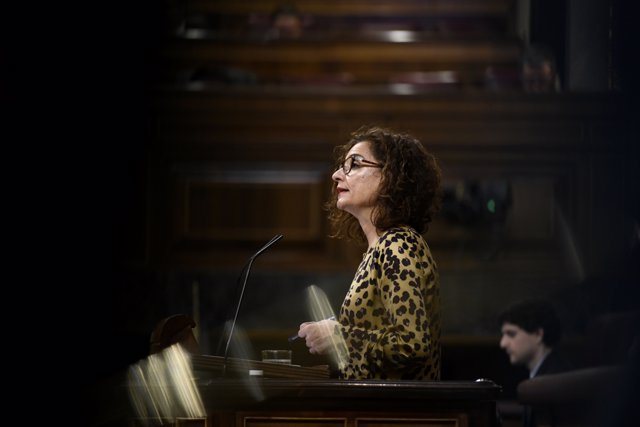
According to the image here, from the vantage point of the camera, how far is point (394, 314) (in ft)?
7.55

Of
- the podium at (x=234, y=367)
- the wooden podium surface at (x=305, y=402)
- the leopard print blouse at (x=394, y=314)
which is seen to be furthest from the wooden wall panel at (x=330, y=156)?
the wooden podium surface at (x=305, y=402)

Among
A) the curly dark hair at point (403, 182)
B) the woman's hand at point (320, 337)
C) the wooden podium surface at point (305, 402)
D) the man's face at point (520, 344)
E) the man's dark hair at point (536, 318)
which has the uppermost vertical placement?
the curly dark hair at point (403, 182)

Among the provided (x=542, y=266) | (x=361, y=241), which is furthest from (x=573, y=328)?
(x=361, y=241)

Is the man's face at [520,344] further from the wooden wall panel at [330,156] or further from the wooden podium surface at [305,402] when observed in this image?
the wooden podium surface at [305,402]

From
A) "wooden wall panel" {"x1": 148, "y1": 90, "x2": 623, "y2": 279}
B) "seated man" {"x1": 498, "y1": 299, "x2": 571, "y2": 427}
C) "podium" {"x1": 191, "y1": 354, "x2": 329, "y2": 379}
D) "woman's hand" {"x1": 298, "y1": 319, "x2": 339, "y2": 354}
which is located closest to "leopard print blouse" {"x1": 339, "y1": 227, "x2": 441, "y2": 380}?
"woman's hand" {"x1": 298, "y1": 319, "x2": 339, "y2": 354}

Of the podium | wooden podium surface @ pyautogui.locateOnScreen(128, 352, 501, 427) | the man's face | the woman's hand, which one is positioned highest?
the woman's hand

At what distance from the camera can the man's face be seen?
4.09 meters

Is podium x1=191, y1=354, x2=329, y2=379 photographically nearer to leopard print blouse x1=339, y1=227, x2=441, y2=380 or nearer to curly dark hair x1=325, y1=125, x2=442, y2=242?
leopard print blouse x1=339, y1=227, x2=441, y2=380

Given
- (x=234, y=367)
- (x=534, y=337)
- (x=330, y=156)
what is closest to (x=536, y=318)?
(x=534, y=337)

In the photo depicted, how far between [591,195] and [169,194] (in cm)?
163

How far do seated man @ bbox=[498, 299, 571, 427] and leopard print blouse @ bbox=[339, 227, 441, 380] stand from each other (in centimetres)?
174

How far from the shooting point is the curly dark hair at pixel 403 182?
98.5 inches

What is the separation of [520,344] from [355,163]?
5.81 feet

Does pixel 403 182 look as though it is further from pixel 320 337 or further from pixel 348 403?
pixel 348 403
